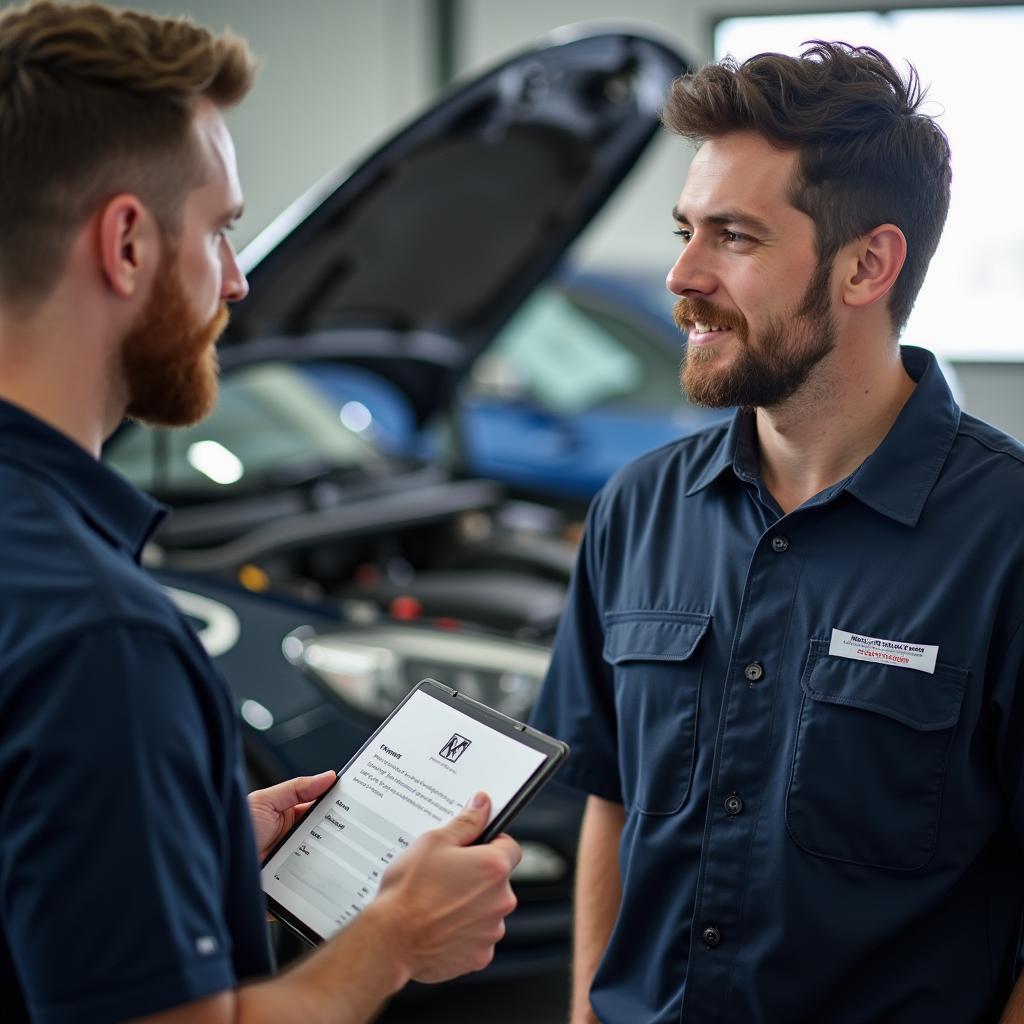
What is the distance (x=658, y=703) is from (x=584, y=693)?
173mm

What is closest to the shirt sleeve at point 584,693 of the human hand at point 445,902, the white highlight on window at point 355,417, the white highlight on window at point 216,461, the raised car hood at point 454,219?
the human hand at point 445,902

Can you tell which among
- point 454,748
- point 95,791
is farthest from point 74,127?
point 454,748

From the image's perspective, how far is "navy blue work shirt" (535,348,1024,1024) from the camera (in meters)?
1.36

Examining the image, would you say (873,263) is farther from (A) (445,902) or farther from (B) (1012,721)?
(A) (445,902)

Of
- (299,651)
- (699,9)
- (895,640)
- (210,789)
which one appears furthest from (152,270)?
(699,9)

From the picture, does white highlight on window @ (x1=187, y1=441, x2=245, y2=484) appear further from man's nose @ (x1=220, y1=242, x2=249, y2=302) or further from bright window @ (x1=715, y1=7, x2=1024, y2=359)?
bright window @ (x1=715, y1=7, x2=1024, y2=359)

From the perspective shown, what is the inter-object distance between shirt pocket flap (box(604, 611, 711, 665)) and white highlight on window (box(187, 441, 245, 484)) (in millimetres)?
2151

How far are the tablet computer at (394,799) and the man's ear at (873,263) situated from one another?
26.3 inches

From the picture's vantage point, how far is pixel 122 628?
954mm

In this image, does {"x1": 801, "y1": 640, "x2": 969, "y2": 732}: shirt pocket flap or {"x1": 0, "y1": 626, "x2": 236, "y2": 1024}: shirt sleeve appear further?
{"x1": 801, "y1": 640, "x2": 969, "y2": 732}: shirt pocket flap

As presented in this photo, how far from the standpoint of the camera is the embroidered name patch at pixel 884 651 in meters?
1.38

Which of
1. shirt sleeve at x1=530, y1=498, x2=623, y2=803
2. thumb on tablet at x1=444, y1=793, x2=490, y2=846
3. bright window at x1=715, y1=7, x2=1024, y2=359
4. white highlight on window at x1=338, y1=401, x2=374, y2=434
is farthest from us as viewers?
bright window at x1=715, y1=7, x2=1024, y2=359

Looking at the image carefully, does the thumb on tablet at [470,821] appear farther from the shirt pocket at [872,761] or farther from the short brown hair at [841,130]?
the short brown hair at [841,130]

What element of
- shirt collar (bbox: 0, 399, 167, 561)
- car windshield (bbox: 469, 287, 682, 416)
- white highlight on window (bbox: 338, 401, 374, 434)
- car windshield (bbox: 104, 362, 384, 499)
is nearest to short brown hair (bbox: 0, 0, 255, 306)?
shirt collar (bbox: 0, 399, 167, 561)
